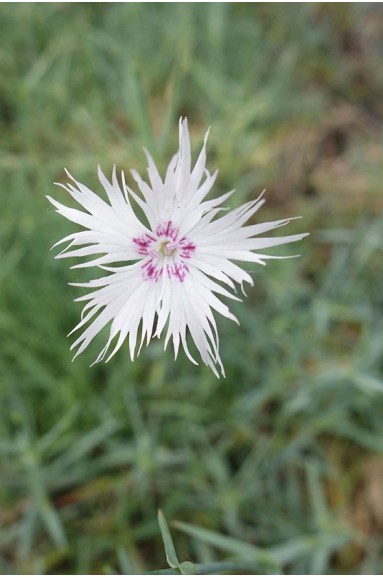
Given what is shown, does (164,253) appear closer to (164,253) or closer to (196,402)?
(164,253)

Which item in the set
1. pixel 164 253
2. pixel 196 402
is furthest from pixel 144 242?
pixel 196 402

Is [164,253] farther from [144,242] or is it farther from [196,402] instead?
[196,402]

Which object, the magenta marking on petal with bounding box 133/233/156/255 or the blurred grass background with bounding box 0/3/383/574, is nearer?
the magenta marking on petal with bounding box 133/233/156/255

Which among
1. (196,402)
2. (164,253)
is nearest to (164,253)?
(164,253)

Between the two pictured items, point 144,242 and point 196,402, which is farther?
point 196,402

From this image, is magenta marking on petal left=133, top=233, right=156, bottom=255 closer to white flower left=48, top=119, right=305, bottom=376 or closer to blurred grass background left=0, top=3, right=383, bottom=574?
white flower left=48, top=119, right=305, bottom=376

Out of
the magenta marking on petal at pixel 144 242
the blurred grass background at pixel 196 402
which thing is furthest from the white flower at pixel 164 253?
the blurred grass background at pixel 196 402

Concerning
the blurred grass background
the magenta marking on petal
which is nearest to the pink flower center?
the magenta marking on petal

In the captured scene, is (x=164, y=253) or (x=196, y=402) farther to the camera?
(x=196, y=402)
